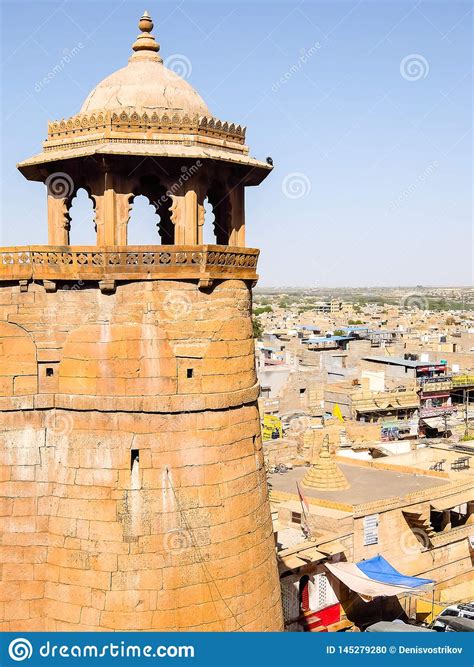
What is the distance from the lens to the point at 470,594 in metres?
28.6

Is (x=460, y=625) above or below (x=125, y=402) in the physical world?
below

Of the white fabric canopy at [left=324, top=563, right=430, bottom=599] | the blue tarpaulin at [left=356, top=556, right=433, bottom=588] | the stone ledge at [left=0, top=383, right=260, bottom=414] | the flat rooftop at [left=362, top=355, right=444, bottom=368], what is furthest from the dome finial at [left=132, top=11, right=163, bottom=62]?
the flat rooftop at [left=362, top=355, right=444, bottom=368]

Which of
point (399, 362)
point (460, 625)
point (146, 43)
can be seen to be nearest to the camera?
point (146, 43)

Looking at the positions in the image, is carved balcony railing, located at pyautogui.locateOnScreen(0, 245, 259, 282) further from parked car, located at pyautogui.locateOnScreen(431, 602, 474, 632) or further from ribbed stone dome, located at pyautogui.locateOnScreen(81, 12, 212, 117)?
parked car, located at pyautogui.locateOnScreen(431, 602, 474, 632)

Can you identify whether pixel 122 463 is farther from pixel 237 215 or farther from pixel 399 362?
pixel 399 362

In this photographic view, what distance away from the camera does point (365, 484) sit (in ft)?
102

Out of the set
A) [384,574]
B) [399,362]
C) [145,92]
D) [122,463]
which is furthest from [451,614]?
[399,362]

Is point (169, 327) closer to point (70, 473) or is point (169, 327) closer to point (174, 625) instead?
point (70, 473)

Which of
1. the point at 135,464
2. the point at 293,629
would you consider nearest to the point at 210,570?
the point at 135,464

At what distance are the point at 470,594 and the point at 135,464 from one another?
22076mm

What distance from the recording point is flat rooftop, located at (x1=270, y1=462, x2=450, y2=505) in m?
28.6

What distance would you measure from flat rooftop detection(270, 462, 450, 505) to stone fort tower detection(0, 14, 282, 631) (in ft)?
55.5

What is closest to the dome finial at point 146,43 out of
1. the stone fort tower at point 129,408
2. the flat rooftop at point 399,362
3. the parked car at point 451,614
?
the stone fort tower at point 129,408

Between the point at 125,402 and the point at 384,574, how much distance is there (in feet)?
53.0
